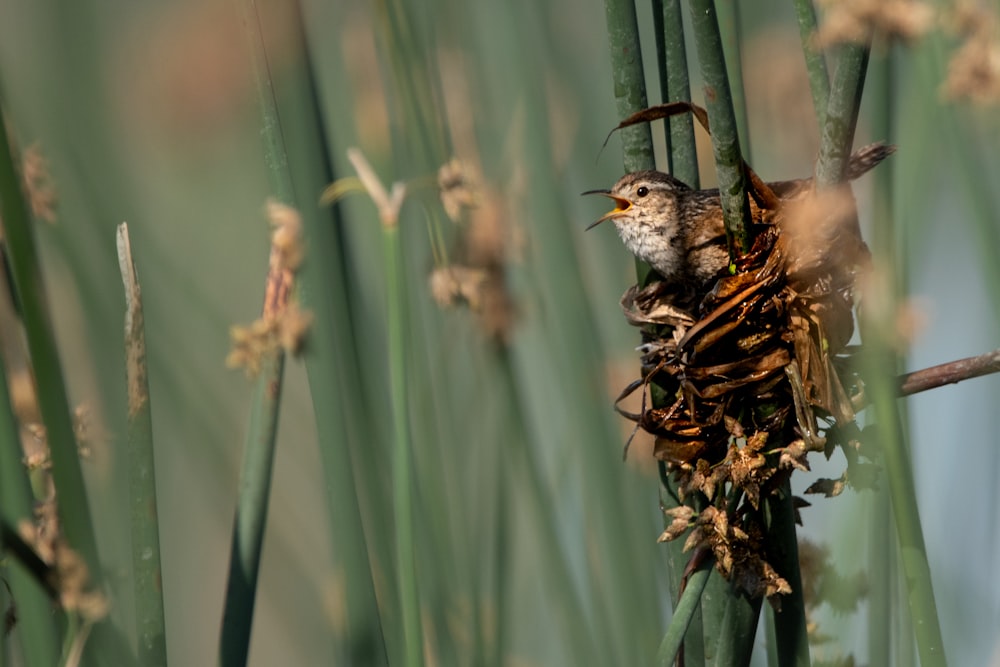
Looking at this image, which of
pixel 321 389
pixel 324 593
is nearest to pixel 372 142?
pixel 324 593

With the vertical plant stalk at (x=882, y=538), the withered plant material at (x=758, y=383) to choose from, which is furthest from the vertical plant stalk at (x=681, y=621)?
the vertical plant stalk at (x=882, y=538)

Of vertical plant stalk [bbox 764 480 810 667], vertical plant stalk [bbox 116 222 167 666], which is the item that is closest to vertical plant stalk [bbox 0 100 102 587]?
vertical plant stalk [bbox 116 222 167 666]

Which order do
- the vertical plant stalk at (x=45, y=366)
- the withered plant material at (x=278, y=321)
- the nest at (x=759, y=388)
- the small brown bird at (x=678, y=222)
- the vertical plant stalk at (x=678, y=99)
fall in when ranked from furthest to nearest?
the small brown bird at (x=678, y=222) → the vertical plant stalk at (x=678, y=99) → the nest at (x=759, y=388) → the withered plant material at (x=278, y=321) → the vertical plant stalk at (x=45, y=366)

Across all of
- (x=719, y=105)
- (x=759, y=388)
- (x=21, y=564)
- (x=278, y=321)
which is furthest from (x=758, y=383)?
(x=21, y=564)

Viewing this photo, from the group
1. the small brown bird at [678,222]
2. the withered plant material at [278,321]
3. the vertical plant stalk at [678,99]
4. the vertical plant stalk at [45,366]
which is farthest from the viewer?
the small brown bird at [678,222]

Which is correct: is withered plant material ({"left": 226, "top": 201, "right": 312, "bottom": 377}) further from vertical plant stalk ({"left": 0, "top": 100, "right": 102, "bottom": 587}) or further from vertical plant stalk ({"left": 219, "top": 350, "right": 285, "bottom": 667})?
vertical plant stalk ({"left": 0, "top": 100, "right": 102, "bottom": 587})

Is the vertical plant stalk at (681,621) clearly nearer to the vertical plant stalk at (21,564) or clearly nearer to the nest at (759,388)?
the nest at (759,388)

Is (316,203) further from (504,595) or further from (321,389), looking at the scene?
(504,595)
